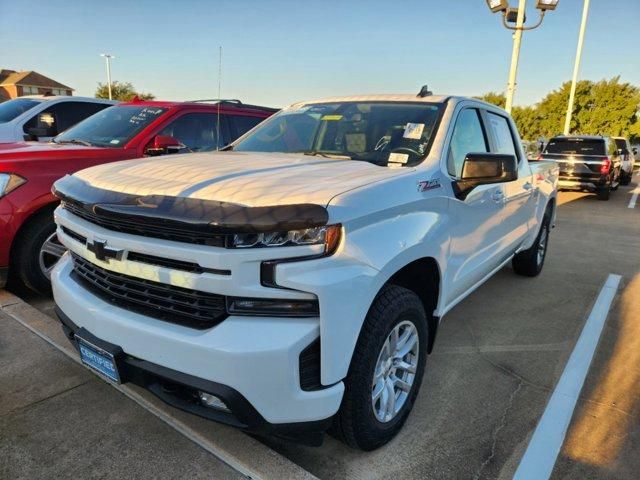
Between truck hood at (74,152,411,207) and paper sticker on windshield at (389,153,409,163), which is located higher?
paper sticker on windshield at (389,153,409,163)

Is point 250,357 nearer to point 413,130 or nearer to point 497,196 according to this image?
point 413,130

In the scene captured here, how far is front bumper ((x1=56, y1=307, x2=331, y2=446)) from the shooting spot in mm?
1851

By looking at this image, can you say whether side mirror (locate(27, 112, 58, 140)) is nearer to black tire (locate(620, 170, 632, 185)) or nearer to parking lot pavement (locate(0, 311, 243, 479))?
parking lot pavement (locate(0, 311, 243, 479))

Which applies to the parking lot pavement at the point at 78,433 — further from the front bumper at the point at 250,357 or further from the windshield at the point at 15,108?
the windshield at the point at 15,108

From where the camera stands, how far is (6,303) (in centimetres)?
386

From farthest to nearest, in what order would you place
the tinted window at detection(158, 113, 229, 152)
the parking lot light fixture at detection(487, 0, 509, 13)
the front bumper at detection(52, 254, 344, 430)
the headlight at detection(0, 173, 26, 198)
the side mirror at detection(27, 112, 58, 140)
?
1. the parking lot light fixture at detection(487, 0, 509, 13)
2. the side mirror at detection(27, 112, 58, 140)
3. the tinted window at detection(158, 113, 229, 152)
4. the headlight at detection(0, 173, 26, 198)
5. the front bumper at detection(52, 254, 344, 430)

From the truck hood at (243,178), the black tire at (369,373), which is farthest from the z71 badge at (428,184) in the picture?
the black tire at (369,373)

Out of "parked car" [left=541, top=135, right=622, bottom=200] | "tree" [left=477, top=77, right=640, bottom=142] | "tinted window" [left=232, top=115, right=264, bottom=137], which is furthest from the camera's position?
"tree" [left=477, top=77, right=640, bottom=142]

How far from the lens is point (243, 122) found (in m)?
6.00

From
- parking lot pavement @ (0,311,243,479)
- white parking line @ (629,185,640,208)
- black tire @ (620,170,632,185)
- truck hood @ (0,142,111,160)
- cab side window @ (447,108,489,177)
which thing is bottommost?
white parking line @ (629,185,640,208)

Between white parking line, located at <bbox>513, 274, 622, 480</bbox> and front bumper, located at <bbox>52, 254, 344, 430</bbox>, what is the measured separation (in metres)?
1.14

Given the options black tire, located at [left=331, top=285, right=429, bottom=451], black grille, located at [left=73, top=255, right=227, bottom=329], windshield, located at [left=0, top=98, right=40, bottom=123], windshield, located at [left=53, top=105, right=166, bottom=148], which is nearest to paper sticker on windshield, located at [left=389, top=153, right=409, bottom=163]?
black tire, located at [left=331, top=285, right=429, bottom=451]

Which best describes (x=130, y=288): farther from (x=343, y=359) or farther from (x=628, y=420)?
(x=628, y=420)

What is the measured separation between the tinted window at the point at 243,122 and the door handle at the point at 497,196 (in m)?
3.39
